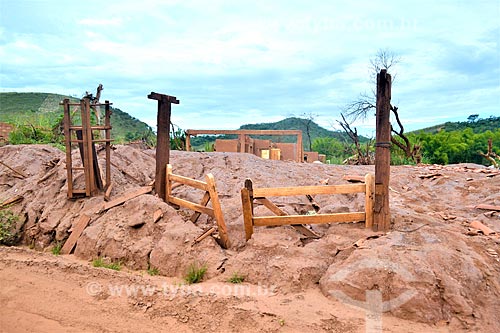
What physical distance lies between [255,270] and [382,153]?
2362 mm

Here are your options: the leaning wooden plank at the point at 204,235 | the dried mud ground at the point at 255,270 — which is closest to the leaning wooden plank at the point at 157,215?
the dried mud ground at the point at 255,270

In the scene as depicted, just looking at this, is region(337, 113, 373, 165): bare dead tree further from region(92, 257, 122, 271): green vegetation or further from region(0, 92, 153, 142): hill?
region(0, 92, 153, 142): hill

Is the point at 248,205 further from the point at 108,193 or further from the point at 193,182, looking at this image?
the point at 108,193

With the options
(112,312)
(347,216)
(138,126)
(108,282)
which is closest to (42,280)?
(108,282)

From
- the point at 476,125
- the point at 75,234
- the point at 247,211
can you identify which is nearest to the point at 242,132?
the point at 75,234

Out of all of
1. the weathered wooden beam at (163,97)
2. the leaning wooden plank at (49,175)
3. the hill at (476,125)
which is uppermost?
the hill at (476,125)

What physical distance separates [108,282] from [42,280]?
886 millimetres

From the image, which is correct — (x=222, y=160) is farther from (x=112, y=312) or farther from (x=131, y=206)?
(x=112, y=312)

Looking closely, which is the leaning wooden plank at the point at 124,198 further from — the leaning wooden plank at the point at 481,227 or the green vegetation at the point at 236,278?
the leaning wooden plank at the point at 481,227

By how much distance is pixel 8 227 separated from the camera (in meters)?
7.44

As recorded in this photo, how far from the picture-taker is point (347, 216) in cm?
556

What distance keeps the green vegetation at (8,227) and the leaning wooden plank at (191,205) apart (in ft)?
9.93

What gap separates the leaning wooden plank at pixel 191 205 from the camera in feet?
19.8

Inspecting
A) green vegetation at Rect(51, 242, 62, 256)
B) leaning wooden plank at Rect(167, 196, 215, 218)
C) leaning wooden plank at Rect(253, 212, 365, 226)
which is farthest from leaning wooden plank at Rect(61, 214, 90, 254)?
leaning wooden plank at Rect(253, 212, 365, 226)
